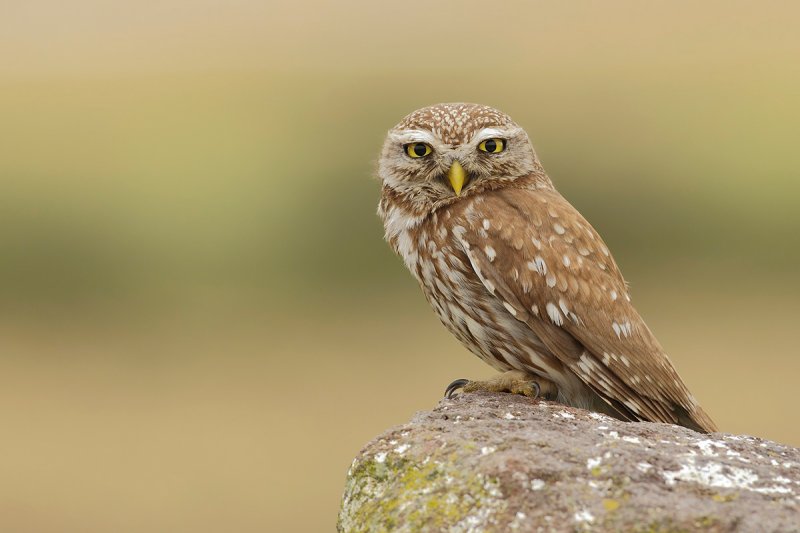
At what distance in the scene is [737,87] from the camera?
1719cm

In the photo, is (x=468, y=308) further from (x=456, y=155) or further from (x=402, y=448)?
(x=402, y=448)

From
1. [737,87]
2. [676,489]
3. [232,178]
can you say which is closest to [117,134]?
[232,178]

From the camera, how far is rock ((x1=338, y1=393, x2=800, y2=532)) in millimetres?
2785

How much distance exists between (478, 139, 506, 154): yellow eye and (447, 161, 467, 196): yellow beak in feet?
0.43

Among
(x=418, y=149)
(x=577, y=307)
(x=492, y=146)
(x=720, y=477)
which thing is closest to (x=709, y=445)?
(x=720, y=477)

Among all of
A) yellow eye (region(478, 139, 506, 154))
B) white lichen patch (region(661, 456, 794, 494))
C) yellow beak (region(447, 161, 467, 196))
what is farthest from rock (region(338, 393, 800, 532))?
yellow eye (region(478, 139, 506, 154))

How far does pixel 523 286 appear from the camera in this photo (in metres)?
4.55

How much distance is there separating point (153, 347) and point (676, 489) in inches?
431

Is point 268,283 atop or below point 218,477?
atop

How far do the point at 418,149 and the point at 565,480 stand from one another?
2382mm

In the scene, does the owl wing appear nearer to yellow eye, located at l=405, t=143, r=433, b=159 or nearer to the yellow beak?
the yellow beak

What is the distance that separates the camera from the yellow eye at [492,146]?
497 centimetres

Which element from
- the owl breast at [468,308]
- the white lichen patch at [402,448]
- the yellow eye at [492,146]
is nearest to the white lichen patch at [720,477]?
the white lichen patch at [402,448]

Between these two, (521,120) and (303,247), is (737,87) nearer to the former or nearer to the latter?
(521,120)
